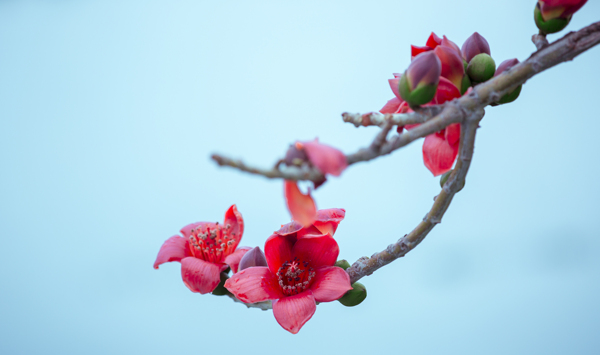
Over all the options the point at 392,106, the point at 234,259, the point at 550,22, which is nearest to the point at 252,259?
the point at 234,259

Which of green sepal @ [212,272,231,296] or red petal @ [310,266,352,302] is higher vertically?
green sepal @ [212,272,231,296]

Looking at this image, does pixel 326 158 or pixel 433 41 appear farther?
pixel 433 41

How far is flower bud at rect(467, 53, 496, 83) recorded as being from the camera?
309mm

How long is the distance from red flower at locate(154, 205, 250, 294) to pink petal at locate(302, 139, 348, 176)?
0.21 metres

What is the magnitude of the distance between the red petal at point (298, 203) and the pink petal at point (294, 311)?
0.13 m

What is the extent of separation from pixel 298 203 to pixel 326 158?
25mm

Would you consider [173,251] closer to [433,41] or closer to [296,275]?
[296,275]

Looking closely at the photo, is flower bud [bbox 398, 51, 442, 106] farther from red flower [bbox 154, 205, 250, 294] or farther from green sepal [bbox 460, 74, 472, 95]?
red flower [bbox 154, 205, 250, 294]

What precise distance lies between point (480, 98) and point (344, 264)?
0.60 feet

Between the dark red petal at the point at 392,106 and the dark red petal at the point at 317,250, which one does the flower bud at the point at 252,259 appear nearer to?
the dark red petal at the point at 317,250

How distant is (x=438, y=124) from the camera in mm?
238

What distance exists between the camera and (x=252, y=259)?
1.22ft

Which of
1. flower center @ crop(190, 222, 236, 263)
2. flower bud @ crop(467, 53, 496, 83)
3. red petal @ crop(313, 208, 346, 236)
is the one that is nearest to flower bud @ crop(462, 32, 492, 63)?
flower bud @ crop(467, 53, 496, 83)

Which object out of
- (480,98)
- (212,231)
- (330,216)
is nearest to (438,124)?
(480,98)
